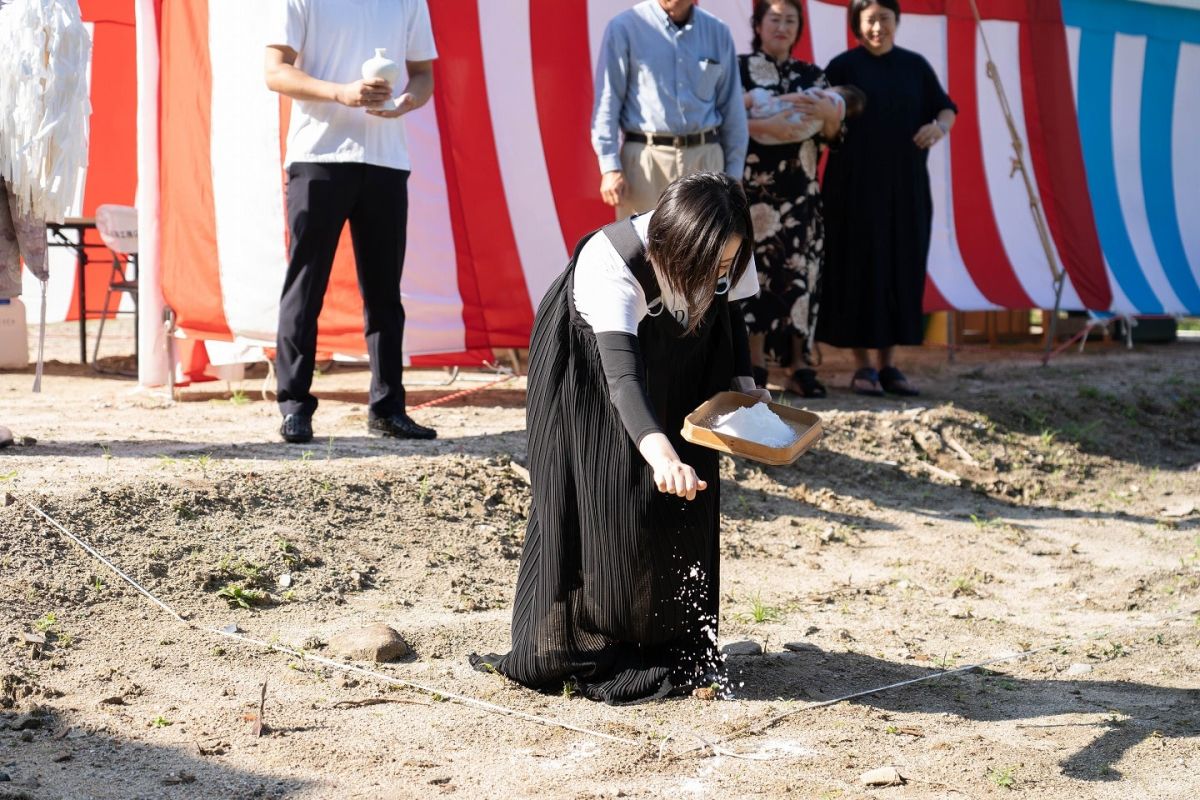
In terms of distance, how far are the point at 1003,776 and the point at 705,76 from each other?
315cm

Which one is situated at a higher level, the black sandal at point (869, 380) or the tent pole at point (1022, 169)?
the tent pole at point (1022, 169)

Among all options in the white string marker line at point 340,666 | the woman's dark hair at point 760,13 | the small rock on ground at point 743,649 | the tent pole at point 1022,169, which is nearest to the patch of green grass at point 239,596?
the white string marker line at point 340,666

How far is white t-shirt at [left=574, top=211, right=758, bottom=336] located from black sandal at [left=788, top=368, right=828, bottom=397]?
3.10 metres

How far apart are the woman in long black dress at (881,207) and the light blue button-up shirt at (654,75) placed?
111cm

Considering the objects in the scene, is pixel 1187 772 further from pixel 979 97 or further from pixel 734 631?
pixel 979 97

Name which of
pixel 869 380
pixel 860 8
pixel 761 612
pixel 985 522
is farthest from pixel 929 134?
pixel 761 612

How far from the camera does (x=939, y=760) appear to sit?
2654 mm

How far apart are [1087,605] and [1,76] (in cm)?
358

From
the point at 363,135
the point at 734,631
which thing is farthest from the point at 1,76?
the point at 734,631

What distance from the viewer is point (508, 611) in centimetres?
365

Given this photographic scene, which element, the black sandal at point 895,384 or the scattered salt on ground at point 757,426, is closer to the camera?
the scattered salt on ground at point 757,426

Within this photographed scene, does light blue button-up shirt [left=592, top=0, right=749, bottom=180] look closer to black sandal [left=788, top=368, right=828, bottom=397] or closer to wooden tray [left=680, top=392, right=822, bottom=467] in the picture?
black sandal [left=788, top=368, right=828, bottom=397]

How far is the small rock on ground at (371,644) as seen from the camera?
314 centimetres

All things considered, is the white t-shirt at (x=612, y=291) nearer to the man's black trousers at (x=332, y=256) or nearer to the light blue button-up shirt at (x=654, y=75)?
the man's black trousers at (x=332, y=256)
